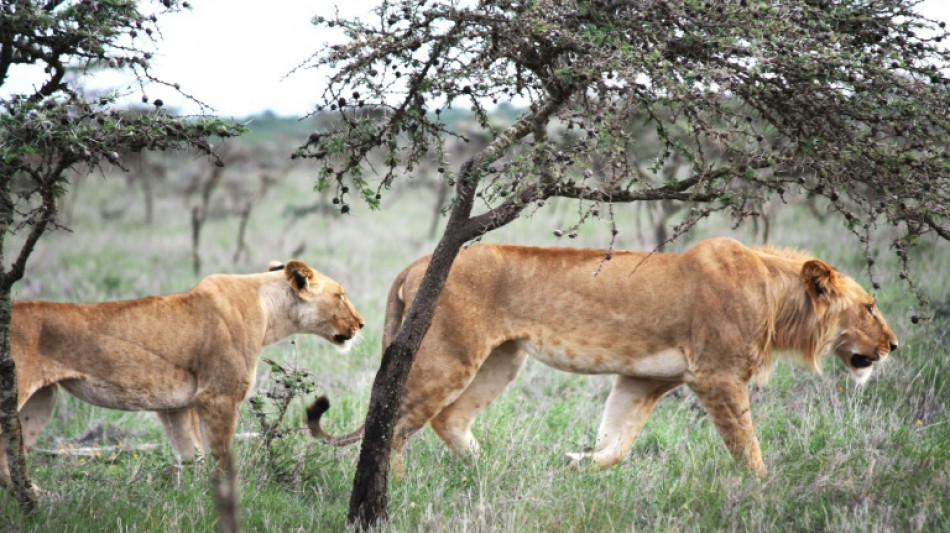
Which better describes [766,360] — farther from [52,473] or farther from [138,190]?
[138,190]

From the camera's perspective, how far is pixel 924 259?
10914 mm

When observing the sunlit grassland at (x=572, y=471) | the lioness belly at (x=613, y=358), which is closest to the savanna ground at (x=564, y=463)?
the sunlit grassland at (x=572, y=471)

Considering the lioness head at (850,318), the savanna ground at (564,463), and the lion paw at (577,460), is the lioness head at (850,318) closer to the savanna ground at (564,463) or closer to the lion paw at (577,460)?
the savanna ground at (564,463)

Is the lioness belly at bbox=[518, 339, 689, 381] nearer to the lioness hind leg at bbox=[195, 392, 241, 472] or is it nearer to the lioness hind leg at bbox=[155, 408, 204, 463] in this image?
the lioness hind leg at bbox=[195, 392, 241, 472]

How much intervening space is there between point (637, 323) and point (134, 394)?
309 centimetres

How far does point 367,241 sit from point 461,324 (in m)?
13.4

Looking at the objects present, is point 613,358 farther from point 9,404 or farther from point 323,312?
point 9,404

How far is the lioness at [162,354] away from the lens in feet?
18.2

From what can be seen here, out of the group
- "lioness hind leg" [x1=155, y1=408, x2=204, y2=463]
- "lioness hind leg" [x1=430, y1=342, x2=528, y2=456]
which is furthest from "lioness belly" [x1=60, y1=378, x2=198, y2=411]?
"lioness hind leg" [x1=430, y1=342, x2=528, y2=456]

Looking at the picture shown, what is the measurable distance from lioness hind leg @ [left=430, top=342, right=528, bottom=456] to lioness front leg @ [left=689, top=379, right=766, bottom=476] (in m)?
1.21

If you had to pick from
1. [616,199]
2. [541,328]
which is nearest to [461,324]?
[541,328]

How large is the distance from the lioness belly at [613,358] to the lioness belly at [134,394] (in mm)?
2177

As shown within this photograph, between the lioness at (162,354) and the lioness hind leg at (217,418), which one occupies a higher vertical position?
the lioness at (162,354)

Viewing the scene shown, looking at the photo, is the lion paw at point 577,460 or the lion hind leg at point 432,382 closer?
the lion hind leg at point 432,382
